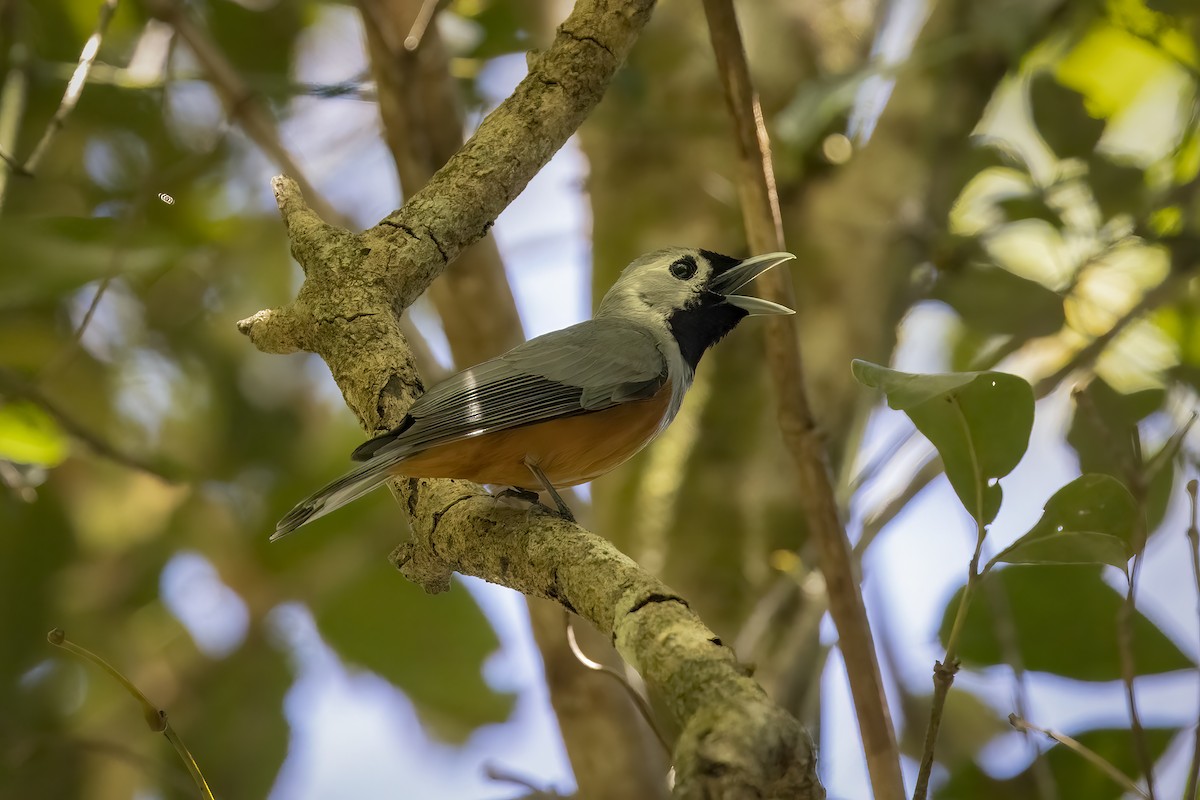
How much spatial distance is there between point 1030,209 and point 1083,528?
2131 mm

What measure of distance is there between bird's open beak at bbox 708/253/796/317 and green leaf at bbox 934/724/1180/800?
161 cm

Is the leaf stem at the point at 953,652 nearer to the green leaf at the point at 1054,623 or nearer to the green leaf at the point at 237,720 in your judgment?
the green leaf at the point at 1054,623

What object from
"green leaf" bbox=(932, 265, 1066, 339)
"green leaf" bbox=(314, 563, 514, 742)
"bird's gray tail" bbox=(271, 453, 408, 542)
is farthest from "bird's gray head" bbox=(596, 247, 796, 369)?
"green leaf" bbox=(314, 563, 514, 742)

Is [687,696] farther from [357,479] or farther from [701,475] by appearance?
[701,475]

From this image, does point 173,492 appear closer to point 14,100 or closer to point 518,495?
point 14,100

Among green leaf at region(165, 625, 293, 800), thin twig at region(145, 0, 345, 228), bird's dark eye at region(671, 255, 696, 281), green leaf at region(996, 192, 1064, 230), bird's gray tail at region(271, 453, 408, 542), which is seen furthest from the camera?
green leaf at region(165, 625, 293, 800)

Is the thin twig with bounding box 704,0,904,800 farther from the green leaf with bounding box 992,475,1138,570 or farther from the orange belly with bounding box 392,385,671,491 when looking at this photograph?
the green leaf with bounding box 992,475,1138,570

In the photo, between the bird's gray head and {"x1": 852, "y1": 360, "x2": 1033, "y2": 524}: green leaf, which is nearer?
{"x1": 852, "y1": 360, "x2": 1033, "y2": 524}: green leaf

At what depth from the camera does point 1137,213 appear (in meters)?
4.17

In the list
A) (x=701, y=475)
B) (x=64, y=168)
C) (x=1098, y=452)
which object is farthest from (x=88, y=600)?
(x=1098, y=452)

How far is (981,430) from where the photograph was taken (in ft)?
7.36

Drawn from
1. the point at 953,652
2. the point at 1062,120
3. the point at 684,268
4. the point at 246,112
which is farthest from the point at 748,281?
the point at 246,112

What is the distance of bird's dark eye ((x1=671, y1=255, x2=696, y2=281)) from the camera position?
3914 mm

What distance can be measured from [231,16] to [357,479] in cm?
366
